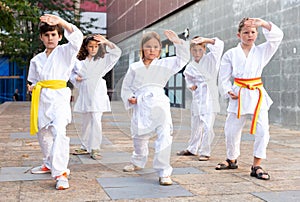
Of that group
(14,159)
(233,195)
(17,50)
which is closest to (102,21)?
(17,50)

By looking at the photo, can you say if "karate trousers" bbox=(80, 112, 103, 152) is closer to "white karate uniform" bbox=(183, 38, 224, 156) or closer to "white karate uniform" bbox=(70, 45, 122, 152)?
"white karate uniform" bbox=(70, 45, 122, 152)

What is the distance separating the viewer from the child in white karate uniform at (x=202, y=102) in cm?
574

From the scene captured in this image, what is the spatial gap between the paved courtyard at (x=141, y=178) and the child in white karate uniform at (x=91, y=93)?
15cm

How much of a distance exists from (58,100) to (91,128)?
5.64 feet

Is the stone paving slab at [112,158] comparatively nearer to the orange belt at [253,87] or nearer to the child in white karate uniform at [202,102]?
the child in white karate uniform at [202,102]

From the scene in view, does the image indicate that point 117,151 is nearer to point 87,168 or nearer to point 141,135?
point 87,168

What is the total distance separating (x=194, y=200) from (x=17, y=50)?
22476 millimetres

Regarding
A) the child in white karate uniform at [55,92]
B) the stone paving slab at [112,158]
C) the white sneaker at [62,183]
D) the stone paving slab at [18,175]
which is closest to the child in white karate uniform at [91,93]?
the stone paving slab at [112,158]

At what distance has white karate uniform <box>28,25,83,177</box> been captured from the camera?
4652mm

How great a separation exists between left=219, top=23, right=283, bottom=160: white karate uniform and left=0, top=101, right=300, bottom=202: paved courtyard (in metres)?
0.43

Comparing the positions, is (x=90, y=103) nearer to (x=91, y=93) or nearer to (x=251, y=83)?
(x=91, y=93)

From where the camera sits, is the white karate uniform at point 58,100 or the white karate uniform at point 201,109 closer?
the white karate uniform at point 58,100

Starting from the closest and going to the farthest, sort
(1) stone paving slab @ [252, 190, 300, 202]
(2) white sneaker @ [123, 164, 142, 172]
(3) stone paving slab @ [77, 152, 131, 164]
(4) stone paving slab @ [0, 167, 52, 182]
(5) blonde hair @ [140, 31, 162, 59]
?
(1) stone paving slab @ [252, 190, 300, 202], (5) blonde hair @ [140, 31, 162, 59], (4) stone paving slab @ [0, 167, 52, 182], (2) white sneaker @ [123, 164, 142, 172], (3) stone paving slab @ [77, 152, 131, 164]

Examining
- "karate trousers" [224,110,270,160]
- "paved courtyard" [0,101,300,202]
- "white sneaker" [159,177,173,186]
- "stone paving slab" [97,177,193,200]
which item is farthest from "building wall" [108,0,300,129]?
"white sneaker" [159,177,173,186]
